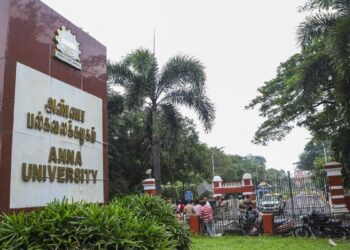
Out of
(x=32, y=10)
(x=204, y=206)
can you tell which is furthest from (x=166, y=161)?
(x=32, y=10)

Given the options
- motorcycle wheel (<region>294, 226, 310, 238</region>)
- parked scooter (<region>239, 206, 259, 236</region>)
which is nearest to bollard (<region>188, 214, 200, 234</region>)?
parked scooter (<region>239, 206, 259, 236</region>)

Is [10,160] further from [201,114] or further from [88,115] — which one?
[201,114]

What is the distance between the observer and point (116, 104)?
1655 cm

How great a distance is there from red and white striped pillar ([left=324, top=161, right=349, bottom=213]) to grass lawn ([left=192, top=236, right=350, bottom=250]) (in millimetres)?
2873

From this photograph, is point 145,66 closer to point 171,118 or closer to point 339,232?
point 171,118

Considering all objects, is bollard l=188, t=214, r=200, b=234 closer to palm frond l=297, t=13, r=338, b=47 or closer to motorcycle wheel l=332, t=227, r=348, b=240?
motorcycle wheel l=332, t=227, r=348, b=240

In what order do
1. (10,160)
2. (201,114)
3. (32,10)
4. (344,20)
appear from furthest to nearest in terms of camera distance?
(201,114) → (344,20) → (32,10) → (10,160)

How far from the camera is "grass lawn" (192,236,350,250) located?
9.80m

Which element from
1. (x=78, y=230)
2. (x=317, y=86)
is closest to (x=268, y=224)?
(x=317, y=86)

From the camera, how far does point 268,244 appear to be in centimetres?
1048

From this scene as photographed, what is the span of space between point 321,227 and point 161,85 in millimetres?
8163

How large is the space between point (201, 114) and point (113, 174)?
20.9 feet

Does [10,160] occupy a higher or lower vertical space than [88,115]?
lower

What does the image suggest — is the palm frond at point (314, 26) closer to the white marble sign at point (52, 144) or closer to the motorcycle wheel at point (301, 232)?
the motorcycle wheel at point (301, 232)
